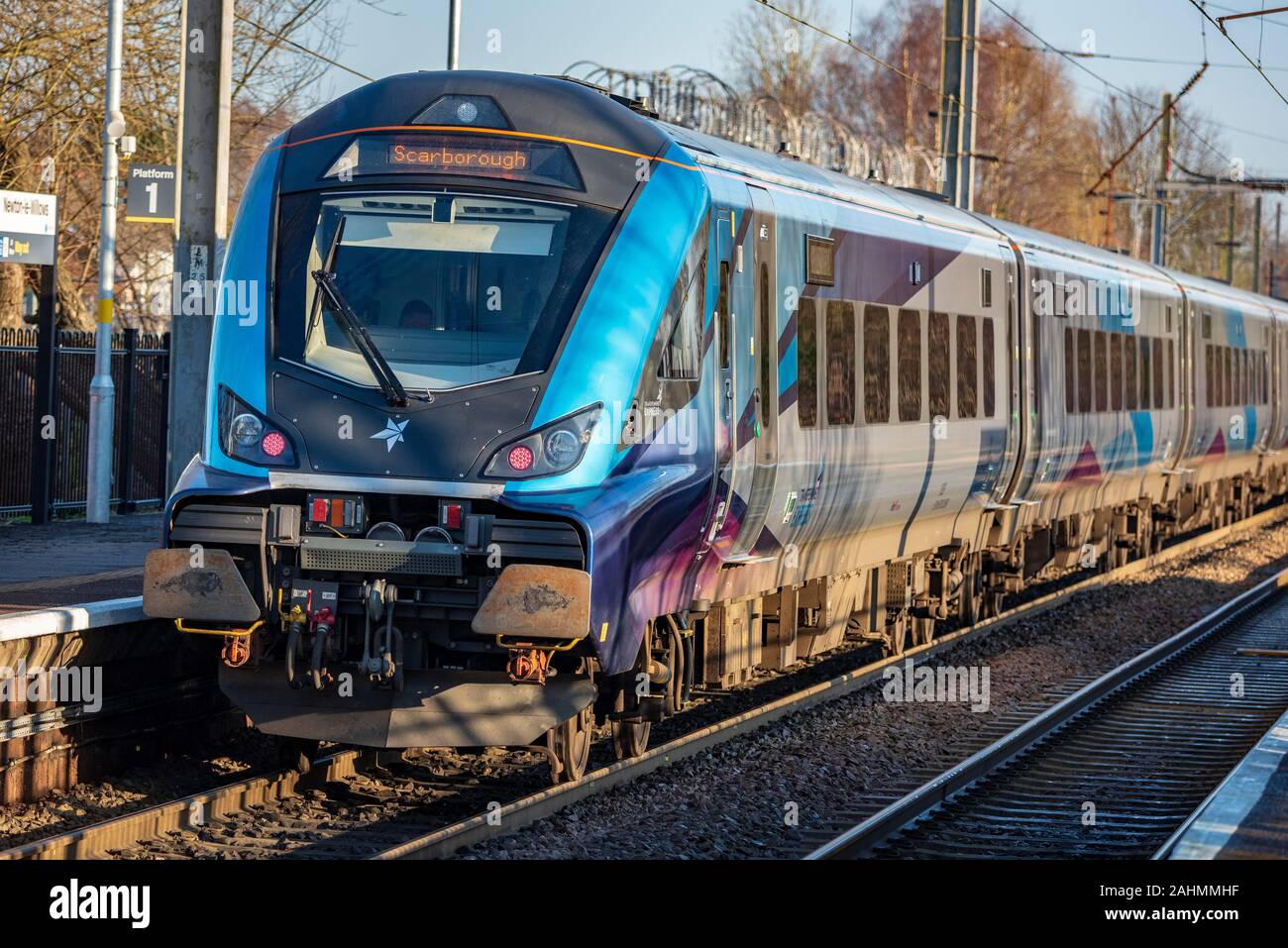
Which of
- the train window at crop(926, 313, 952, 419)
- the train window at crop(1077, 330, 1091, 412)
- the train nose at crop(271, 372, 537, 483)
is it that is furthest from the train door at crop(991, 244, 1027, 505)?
the train nose at crop(271, 372, 537, 483)

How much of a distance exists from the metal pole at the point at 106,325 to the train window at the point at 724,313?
9.47 m

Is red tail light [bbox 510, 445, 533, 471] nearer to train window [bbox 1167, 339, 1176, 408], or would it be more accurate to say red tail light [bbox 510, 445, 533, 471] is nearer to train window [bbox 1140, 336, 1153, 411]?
train window [bbox 1140, 336, 1153, 411]

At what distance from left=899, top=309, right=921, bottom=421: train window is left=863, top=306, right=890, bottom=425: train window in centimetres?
33

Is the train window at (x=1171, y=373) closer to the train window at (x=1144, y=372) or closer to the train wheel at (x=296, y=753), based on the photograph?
the train window at (x=1144, y=372)

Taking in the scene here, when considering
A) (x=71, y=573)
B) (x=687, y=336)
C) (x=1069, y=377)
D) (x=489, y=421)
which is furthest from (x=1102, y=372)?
(x=489, y=421)

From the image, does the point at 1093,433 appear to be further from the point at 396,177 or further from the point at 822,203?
the point at 396,177

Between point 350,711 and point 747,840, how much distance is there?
1934 millimetres

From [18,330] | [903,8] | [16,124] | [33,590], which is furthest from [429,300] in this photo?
[903,8]

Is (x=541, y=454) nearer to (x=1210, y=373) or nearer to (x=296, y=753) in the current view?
(x=296, y=753)

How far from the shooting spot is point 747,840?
8789 millimetres

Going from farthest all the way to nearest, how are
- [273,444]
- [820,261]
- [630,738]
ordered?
1. [820,261]
2. [630,738]
3. [273,444]

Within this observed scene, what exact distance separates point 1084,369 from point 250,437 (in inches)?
485

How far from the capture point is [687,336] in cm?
938

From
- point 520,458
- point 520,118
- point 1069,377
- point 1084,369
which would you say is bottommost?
point 520,458
